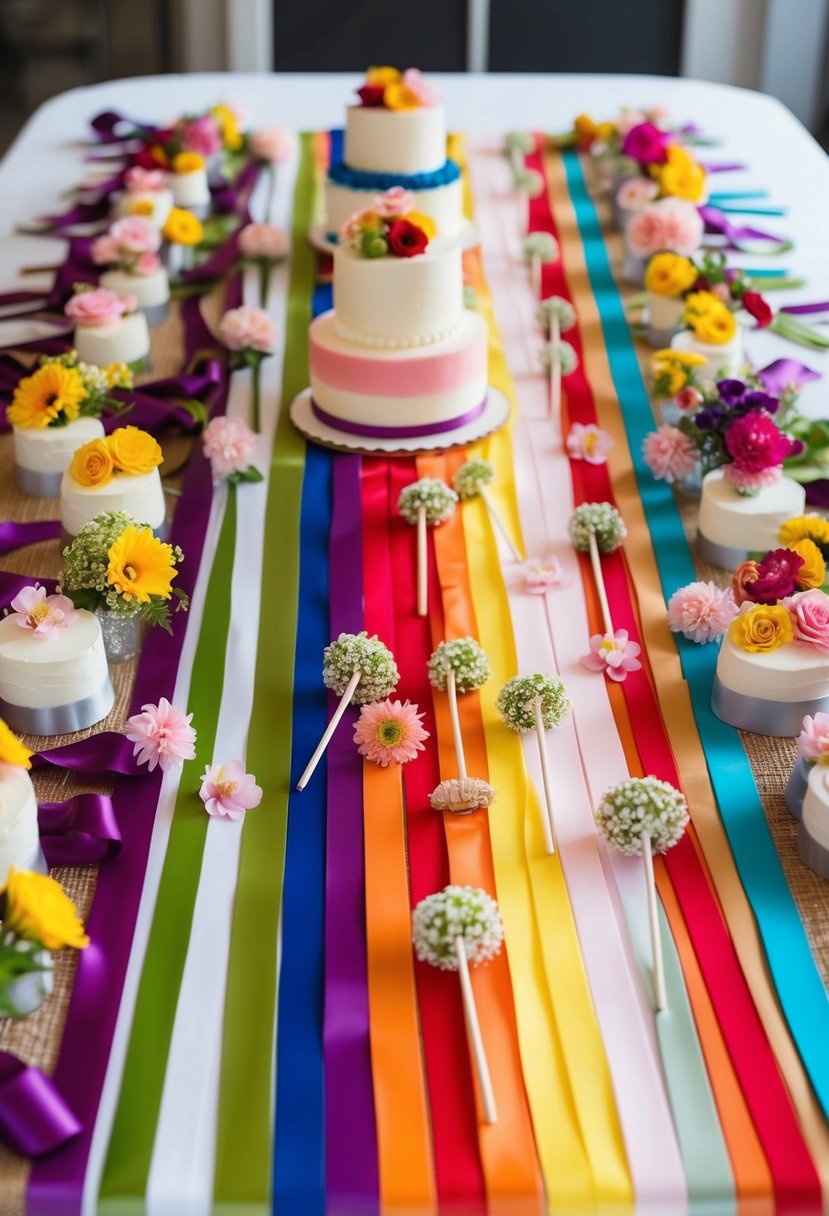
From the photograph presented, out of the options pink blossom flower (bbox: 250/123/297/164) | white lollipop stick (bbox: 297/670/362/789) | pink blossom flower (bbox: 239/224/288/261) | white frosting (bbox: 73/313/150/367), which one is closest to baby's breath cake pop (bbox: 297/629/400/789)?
white lollipop stick (bbox: 297/670/362/789)

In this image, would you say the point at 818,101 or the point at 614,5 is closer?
the point at 614,5

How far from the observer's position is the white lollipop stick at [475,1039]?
1071 mm

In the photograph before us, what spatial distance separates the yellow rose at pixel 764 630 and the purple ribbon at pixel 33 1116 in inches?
31.7

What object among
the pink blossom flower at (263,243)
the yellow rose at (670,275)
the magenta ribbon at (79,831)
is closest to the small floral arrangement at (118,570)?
the magenta ribbon at (79,831)

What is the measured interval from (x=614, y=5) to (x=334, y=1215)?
470cm

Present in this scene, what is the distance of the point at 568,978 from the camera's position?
118cm

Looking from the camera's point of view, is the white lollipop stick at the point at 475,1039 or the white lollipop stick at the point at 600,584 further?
the white lollipop stick at the point at 600,584

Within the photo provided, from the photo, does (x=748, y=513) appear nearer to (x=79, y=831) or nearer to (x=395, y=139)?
(x=79, y=831)

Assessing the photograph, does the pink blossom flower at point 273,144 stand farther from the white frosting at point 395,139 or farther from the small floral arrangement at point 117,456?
the small floral arrangement at point 117,456

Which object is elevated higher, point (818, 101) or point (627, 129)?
point (627, 129)

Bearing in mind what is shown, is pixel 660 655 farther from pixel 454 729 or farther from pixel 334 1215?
pixel 334 1215

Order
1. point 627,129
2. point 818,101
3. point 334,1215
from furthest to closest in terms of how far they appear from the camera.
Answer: point 818,101, point 627,129, point 334,1215

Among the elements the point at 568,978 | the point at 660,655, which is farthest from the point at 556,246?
the point at 568,978

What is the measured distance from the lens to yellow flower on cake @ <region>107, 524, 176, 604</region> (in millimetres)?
1474
